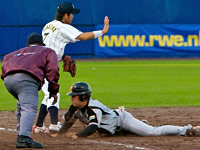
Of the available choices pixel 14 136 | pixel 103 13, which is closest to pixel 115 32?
pixel 103 13

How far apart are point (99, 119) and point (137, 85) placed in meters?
8.37

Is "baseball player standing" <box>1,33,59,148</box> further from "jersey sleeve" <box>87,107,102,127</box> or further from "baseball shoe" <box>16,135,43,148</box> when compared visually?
"jersey sleeve" <box>87,107,102,127</box>

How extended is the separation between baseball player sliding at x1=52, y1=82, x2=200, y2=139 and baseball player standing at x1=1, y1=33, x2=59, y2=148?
0.59m

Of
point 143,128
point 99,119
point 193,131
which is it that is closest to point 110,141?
point 99,119

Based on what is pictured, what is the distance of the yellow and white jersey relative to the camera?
7848mm

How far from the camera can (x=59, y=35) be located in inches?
312

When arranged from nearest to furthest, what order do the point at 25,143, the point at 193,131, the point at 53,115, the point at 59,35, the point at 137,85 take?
1. the point at 25,143
2. the point at 193,131
3. the point at 53,115
4. the point at 59,35
5. the point at 137,85

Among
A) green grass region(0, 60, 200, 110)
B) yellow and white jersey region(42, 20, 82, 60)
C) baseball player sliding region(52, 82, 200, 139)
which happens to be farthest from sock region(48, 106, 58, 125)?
green grass region(0, 60, 200, 110)

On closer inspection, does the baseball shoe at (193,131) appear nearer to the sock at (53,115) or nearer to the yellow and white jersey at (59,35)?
the sock at (53,115)

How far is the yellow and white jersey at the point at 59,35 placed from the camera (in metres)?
7.85

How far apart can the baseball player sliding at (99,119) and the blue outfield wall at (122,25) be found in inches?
723

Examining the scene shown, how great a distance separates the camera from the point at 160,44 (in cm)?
2611

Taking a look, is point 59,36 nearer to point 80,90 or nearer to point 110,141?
point 80,90

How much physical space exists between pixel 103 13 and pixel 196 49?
15.8 ft
